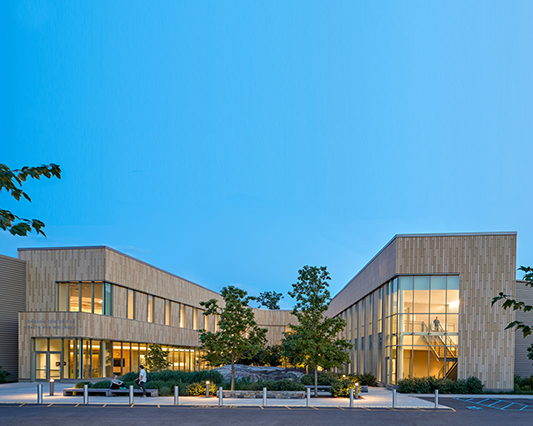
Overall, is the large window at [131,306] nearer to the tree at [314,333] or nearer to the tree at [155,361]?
the tree at [155,361]

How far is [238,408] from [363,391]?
1014 cm

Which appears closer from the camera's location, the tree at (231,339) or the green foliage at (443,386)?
the tree at (231,339)

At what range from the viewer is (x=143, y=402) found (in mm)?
21531

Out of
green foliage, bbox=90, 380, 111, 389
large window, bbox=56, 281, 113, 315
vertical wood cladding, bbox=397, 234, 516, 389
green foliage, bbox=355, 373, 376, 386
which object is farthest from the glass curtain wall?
large window, bbox=56, 281, 113, 315

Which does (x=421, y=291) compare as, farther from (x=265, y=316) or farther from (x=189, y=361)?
(x=265, y=316)

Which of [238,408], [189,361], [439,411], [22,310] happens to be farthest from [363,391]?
[189,361]

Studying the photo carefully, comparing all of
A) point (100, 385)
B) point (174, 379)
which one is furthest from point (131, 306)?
point (100, 385)

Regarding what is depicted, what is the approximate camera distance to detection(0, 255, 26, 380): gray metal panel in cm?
3603

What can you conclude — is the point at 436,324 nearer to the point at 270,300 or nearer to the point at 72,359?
the point at 72,359

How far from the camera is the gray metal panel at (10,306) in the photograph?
3603 centimetres

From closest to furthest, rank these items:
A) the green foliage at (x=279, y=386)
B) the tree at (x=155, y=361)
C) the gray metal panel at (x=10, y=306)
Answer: the green foliage at (x=279, y=386) → the gray metal panel at (x=10, y=306) → the tree at (x=155, y=361)

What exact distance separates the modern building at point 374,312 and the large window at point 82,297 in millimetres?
71

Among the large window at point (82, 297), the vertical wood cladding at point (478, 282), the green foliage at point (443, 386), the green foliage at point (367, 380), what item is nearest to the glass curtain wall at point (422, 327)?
the vertical wood cladding at point (478, 282)

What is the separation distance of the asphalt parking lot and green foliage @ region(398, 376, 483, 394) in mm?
7734
